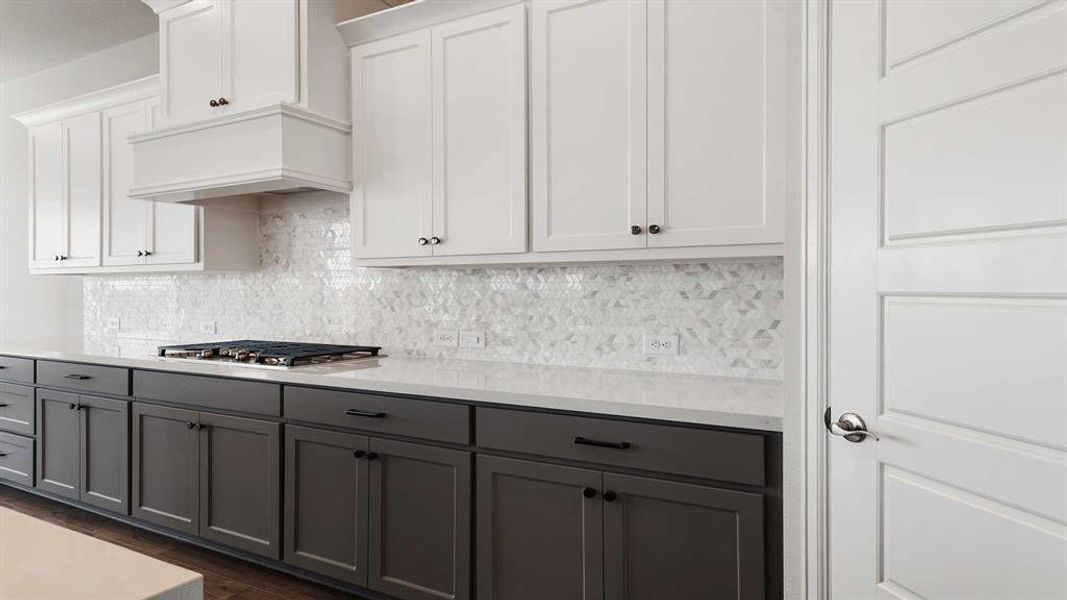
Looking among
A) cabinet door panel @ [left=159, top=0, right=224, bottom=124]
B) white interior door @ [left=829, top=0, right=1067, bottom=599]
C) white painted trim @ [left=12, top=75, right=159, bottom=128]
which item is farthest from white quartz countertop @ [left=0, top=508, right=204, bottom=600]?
white painted trim @ [left=12, top=75, right=159, bottom=128]

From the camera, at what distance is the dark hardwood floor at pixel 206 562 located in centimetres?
248

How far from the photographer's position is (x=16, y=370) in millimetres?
3424

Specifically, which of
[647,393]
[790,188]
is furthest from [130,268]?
[790,188]

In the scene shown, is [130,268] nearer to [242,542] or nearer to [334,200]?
[334,200]

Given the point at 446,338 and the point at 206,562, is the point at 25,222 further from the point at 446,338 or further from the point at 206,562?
the point at 446,338

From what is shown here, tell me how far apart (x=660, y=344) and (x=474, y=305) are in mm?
855

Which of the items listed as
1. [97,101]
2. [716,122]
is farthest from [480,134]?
[97,101]

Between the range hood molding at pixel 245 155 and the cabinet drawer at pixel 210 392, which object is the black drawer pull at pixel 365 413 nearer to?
the cabinet drawer at pixel 210 392

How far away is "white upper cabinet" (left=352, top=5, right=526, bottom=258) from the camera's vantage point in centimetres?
238

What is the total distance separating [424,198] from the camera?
2.57 metres

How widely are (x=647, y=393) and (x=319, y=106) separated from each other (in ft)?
5.82

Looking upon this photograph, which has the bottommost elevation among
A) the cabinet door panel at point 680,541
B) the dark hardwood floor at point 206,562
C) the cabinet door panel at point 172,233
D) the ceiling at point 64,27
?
the dark hardwood floor at point 206,562

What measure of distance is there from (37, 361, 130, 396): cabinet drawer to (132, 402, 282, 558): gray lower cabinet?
16cm

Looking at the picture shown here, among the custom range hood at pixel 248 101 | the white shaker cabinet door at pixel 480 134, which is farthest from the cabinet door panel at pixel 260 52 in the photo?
the white shaker cabinet door at pixel 480 134
